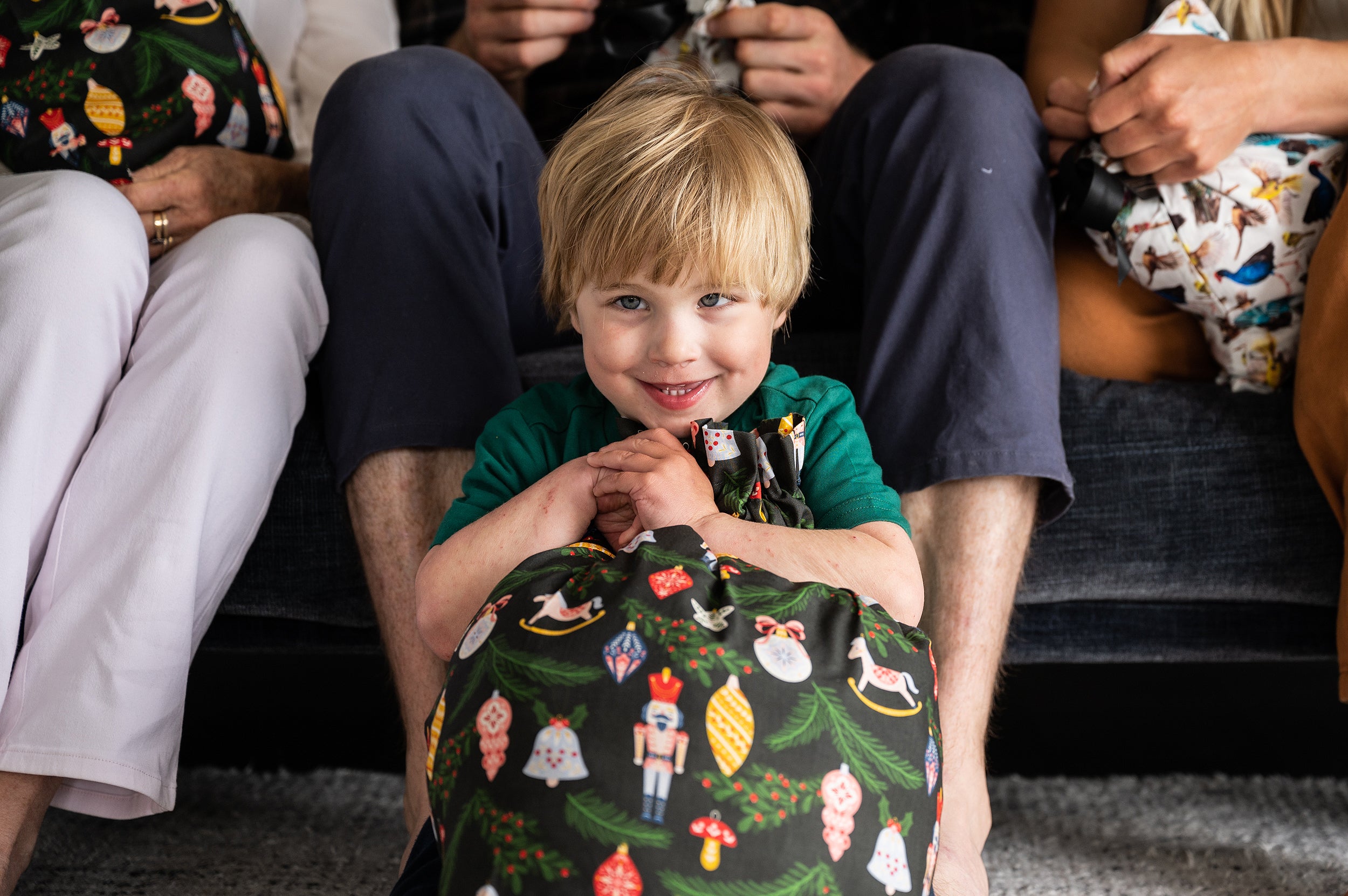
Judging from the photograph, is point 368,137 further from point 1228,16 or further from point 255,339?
point 1228,16

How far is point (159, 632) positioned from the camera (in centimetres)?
76

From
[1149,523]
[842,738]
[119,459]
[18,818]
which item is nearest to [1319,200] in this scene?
[1149,523]

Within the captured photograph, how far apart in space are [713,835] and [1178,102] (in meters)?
0.70

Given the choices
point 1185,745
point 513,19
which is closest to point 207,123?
point 513,19

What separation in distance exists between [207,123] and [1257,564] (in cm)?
105

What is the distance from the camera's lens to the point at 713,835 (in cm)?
51

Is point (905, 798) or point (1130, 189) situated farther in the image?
point (1130, 189)

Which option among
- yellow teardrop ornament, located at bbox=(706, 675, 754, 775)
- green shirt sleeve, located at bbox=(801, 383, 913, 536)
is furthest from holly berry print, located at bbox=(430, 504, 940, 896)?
green shirt sleeve, located at bbox=(801, 383, 913, 536)

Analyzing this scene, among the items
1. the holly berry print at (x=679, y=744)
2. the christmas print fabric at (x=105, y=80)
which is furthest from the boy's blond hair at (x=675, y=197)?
the christmas print fabric at (x=105, y=80)

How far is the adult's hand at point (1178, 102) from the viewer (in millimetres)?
853

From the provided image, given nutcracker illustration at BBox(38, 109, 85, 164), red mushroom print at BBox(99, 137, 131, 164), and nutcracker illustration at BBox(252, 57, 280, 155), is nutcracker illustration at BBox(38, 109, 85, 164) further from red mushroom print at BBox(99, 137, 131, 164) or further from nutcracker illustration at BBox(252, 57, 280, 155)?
nutcracker illustration at BBox(252, 57, 280, 155)

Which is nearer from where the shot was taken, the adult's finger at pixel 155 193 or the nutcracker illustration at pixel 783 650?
the nutcracker illustration at pixel 783 650

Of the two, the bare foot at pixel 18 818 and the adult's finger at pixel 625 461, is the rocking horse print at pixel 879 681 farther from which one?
the bare foot at pixel 18 818

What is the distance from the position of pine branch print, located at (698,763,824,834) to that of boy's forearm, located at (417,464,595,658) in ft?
0.73
